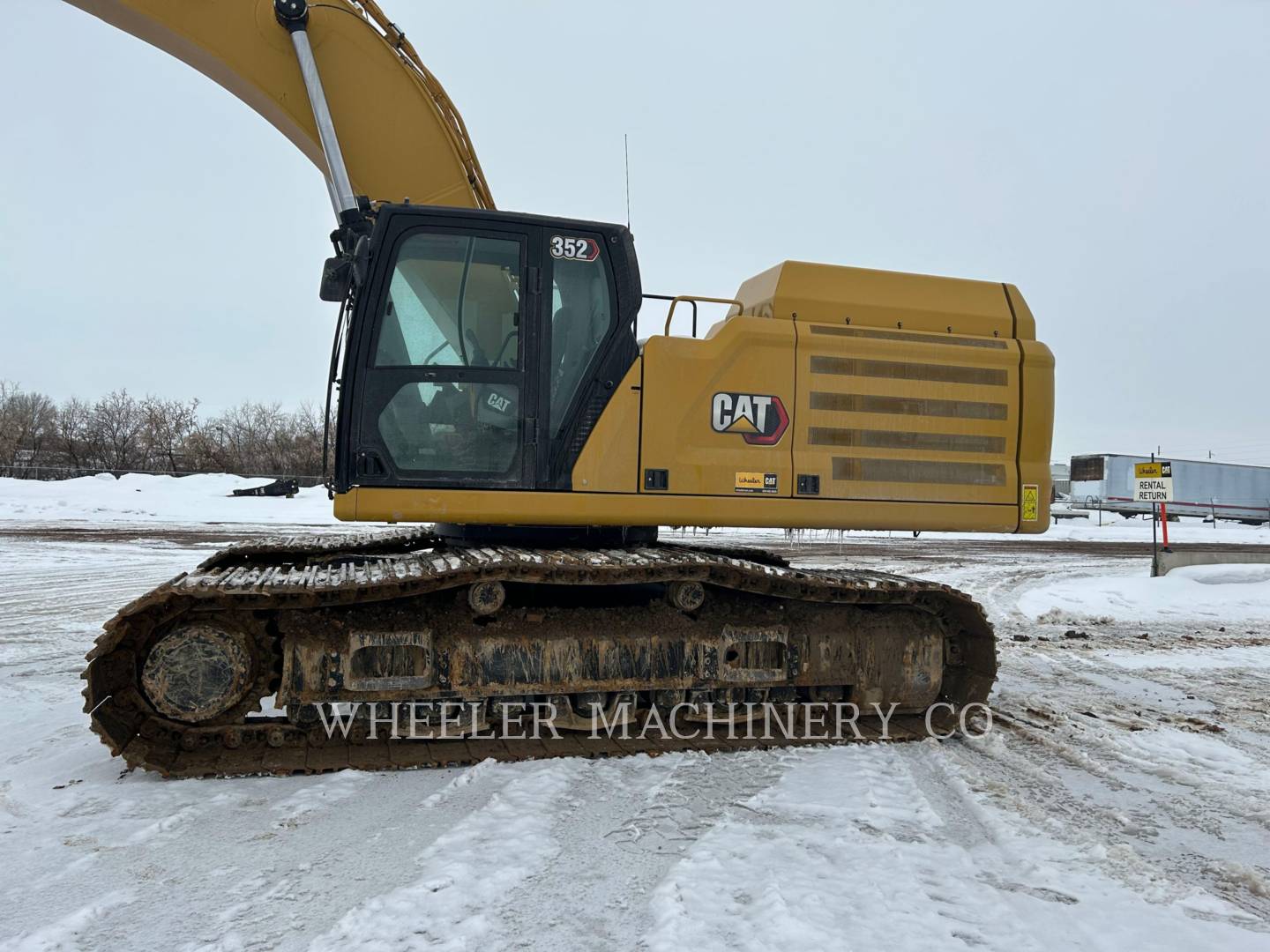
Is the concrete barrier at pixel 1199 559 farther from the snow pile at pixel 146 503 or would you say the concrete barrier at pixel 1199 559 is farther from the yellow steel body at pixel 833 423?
the snow pile at pixel 146 503

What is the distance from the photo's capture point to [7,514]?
20500 millimetres

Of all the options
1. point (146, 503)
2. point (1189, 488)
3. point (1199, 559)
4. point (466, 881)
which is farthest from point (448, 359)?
point (1189, 488)

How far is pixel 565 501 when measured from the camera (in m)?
4.49

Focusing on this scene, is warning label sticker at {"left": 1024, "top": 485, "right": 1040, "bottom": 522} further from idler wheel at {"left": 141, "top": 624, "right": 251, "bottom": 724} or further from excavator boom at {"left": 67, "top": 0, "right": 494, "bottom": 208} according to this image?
idler wheel at {"left": 141, "top": 624, "right": 251, "bottom": 724}

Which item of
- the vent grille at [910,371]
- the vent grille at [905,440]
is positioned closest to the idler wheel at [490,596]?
the vent grille at [905,440]

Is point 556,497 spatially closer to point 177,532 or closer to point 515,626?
point 515,626

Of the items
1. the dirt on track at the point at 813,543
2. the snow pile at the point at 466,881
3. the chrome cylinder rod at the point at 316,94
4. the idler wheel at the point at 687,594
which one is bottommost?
the snow pile at the point at 466,881

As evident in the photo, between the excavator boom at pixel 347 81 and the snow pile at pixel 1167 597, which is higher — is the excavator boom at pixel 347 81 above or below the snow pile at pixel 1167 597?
above

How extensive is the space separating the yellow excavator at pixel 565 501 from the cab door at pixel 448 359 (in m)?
0.01

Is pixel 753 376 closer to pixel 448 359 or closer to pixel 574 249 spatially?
pixel 574 249

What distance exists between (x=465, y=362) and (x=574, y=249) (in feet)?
2.84

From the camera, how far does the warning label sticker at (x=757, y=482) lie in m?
4.69

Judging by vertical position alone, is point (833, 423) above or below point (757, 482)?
above

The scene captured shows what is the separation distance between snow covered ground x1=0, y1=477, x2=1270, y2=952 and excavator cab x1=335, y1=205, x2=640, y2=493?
1.55 meters
